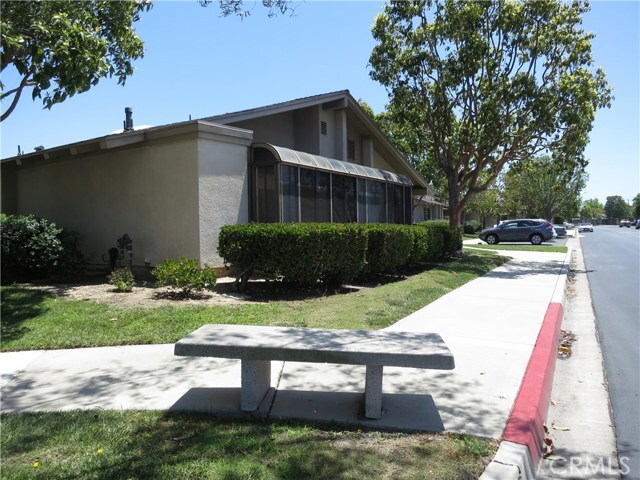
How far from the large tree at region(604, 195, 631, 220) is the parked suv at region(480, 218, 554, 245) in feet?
492

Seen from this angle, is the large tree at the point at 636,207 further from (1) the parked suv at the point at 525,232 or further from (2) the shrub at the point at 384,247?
(2) the shrub at the point at 384,247

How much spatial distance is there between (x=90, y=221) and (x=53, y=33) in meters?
6.70

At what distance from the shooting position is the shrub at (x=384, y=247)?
36.0ft

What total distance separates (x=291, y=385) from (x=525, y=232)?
30.3 metres

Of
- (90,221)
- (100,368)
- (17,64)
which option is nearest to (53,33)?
(17,64)

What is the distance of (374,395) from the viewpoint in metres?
3.84

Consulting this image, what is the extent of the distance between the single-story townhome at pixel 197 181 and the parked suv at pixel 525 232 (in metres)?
18.2

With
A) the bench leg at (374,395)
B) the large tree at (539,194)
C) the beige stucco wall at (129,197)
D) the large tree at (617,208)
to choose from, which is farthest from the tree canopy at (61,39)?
the large tree at (617,208)

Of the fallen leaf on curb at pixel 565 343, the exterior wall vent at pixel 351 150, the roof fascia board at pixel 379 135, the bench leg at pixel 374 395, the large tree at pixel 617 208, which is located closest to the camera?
the bench leg at pixel 374 395

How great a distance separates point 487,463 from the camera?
127 inches

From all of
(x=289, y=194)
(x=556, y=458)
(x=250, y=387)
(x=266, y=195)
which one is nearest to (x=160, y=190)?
(x=266, y=195)

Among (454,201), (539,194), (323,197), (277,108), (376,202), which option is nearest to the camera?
(277,108)

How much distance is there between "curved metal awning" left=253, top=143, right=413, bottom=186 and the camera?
11255 millimetres

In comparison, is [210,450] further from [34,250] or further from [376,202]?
[376,202]
